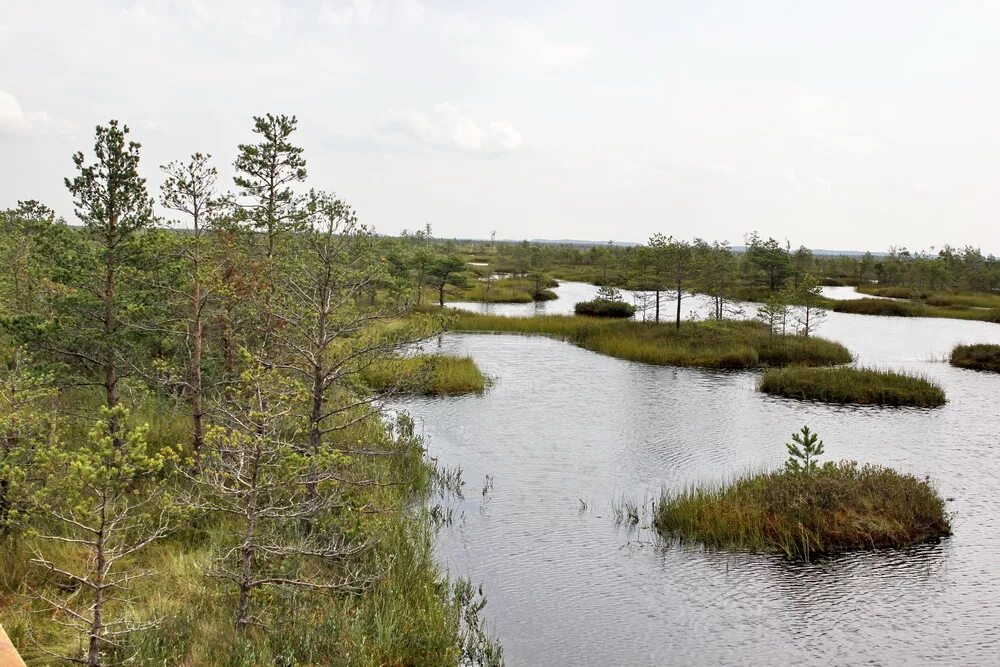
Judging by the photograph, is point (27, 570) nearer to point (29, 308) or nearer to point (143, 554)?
point (143, 554)

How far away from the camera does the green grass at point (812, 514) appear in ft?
50.1

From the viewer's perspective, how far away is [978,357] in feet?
131

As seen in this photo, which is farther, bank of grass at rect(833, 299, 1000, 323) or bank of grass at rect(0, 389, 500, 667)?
bank of grass at rect(833, 299, 1000, 323)

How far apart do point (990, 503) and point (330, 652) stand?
17.7m

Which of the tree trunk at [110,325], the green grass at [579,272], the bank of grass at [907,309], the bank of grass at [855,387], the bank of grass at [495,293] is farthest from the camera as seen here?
the green grass at [579,272]

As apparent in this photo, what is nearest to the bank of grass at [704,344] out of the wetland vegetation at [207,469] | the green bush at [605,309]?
the green bush at [605,309]

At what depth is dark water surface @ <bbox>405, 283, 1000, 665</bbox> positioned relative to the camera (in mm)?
11742

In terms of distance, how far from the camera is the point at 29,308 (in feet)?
64.3

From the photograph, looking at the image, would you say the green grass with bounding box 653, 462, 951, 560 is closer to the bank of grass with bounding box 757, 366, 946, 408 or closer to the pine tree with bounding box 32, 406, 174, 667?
the pine tree with bounding box 32, 406, 174, 667

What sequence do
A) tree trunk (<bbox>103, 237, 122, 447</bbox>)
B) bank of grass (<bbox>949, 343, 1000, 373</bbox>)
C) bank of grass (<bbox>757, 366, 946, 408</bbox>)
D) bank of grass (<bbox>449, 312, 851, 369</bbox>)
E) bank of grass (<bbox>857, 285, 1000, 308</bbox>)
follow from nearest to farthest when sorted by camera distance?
tree trunk (<bbox>103, 237, 122, 447</bbox>) → bank of grass (<bbox>757, 366, 946, 408</bbox>) → bank of grass (<bbox>949, 343, 1000, 373</bbox>) → bank of grass (<bbox>449, 312, 851, 369</bbox>) → bank of grass (<bbox>857, 285, 1000, 308</bbox>)

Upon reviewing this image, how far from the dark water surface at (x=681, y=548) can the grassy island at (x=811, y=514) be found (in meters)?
0.50

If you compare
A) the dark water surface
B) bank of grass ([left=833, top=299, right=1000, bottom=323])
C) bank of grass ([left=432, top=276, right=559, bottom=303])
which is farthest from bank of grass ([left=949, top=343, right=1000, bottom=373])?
bank of grass ([left=432, top=276, right=559, bottom=303])

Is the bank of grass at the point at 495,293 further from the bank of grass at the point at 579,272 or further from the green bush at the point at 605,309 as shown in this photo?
the green bush at the point at 605,309

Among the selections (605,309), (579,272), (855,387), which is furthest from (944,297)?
(579,272)
